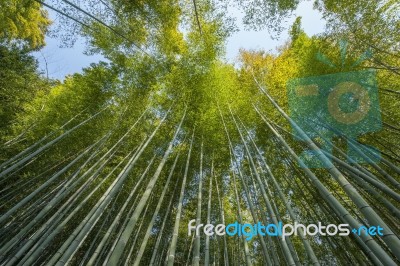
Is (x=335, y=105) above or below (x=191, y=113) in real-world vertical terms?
below

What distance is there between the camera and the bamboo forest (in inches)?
174

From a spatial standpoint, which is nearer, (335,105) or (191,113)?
(335,105)

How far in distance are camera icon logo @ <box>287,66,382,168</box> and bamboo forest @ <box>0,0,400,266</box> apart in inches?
0.9

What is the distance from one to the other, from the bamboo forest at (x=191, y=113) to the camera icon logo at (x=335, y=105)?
2 cm

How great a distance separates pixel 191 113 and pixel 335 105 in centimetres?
273

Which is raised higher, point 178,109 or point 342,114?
point 178,109

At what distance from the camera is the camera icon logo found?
4.52m

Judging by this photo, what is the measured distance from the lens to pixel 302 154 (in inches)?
187

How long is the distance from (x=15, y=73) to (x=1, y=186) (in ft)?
8.55

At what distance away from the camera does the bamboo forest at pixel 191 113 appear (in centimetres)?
443

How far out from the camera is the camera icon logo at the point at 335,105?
4.52 m

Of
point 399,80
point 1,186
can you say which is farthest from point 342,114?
point 1,186

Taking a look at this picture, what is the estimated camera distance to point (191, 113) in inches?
218

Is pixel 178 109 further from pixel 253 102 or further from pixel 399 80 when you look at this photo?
pixel 399 80
